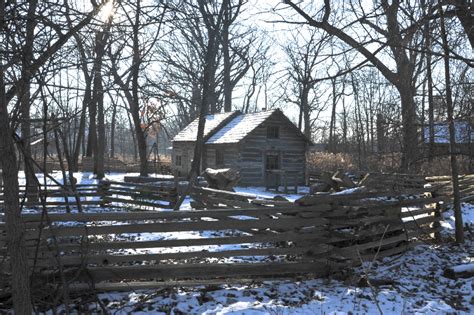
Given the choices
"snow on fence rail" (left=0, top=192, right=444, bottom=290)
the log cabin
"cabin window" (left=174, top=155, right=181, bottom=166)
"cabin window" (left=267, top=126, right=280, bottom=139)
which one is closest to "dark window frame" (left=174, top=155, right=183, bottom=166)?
"cabin window" (left=174, top=155, right=181, bottom=166)

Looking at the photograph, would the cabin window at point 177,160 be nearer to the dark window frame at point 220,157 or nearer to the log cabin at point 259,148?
the log cabin at point 259,148

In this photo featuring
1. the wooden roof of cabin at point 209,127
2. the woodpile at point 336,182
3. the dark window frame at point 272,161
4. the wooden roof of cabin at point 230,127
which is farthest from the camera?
the wooden roof of cabin at point 209,127

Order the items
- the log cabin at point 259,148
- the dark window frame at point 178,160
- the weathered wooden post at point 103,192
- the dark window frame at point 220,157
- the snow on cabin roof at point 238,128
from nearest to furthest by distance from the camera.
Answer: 1. the weathered wooden post at point 103,192
2. the log cabin at point 259,148
3. the snow on cabin roof at point 238,128
4. the dark window frame at point 220,157
5. the dark window frame at point 178,160

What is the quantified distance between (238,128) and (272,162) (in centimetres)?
299

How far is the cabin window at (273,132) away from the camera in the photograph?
2748 centimetres

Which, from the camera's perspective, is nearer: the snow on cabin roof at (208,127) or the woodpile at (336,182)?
the woodpile at (336,182)

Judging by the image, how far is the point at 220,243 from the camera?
19.9 ft

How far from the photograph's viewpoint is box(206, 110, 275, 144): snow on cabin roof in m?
26.5

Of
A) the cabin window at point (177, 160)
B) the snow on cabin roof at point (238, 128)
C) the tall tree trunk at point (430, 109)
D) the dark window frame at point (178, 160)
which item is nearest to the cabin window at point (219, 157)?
the snow on cabin roof at point (238, 128)

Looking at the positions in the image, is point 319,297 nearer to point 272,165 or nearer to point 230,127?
point 272,165

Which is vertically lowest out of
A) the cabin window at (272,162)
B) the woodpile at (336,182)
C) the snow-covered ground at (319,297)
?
the snow-covered ground at (319,297)

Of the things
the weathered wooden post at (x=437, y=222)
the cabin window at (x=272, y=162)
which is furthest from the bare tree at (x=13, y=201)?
the cabin window at (x=272, y=162)

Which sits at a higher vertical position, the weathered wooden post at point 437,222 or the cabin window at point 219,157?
the cabin window at point 219,157

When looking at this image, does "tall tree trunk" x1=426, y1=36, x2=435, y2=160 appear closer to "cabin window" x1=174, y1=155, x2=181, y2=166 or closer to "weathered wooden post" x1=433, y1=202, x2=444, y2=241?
"weathered wooden post" x1=433, y1=202, x2=444, y2=241
